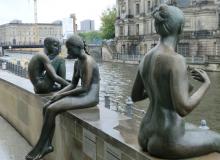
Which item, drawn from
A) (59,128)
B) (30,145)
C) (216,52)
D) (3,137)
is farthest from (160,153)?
(216,52)

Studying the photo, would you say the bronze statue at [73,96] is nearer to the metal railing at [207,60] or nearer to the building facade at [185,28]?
the building facade at [185,28]

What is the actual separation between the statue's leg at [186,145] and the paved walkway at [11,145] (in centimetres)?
442

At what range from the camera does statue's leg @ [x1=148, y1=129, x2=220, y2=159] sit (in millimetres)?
3775

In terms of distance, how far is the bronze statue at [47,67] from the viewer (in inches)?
314

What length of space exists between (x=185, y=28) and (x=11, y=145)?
202ft

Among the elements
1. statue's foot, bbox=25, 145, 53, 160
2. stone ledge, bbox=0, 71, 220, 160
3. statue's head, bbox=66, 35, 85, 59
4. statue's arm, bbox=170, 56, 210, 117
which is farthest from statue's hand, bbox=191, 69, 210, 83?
statue's foot, bbox=25, 145, 53, 160

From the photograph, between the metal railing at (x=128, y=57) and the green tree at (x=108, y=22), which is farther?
the green tree at (x=108, y=22)

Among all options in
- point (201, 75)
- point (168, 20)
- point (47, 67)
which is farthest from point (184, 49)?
point (168, 20)

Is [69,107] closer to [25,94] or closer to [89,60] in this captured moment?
[89,60]

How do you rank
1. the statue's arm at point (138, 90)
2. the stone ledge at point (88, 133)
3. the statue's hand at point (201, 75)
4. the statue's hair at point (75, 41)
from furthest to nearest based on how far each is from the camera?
the statue's hair at point (75, 41) → the stone ledge at point (88, 133) → the statue's arm at point (138, 90) → the statue's hand at point (201, 75)

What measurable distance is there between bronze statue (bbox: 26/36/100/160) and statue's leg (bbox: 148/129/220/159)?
2520mm

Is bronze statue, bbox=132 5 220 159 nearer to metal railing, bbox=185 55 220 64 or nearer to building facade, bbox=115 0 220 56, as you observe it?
building facade, bbox=115 0 220 56

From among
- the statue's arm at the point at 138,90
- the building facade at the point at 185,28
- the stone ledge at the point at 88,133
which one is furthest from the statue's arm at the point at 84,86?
the building facade at the point at 185,28

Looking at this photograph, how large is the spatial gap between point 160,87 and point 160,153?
1.81ft
